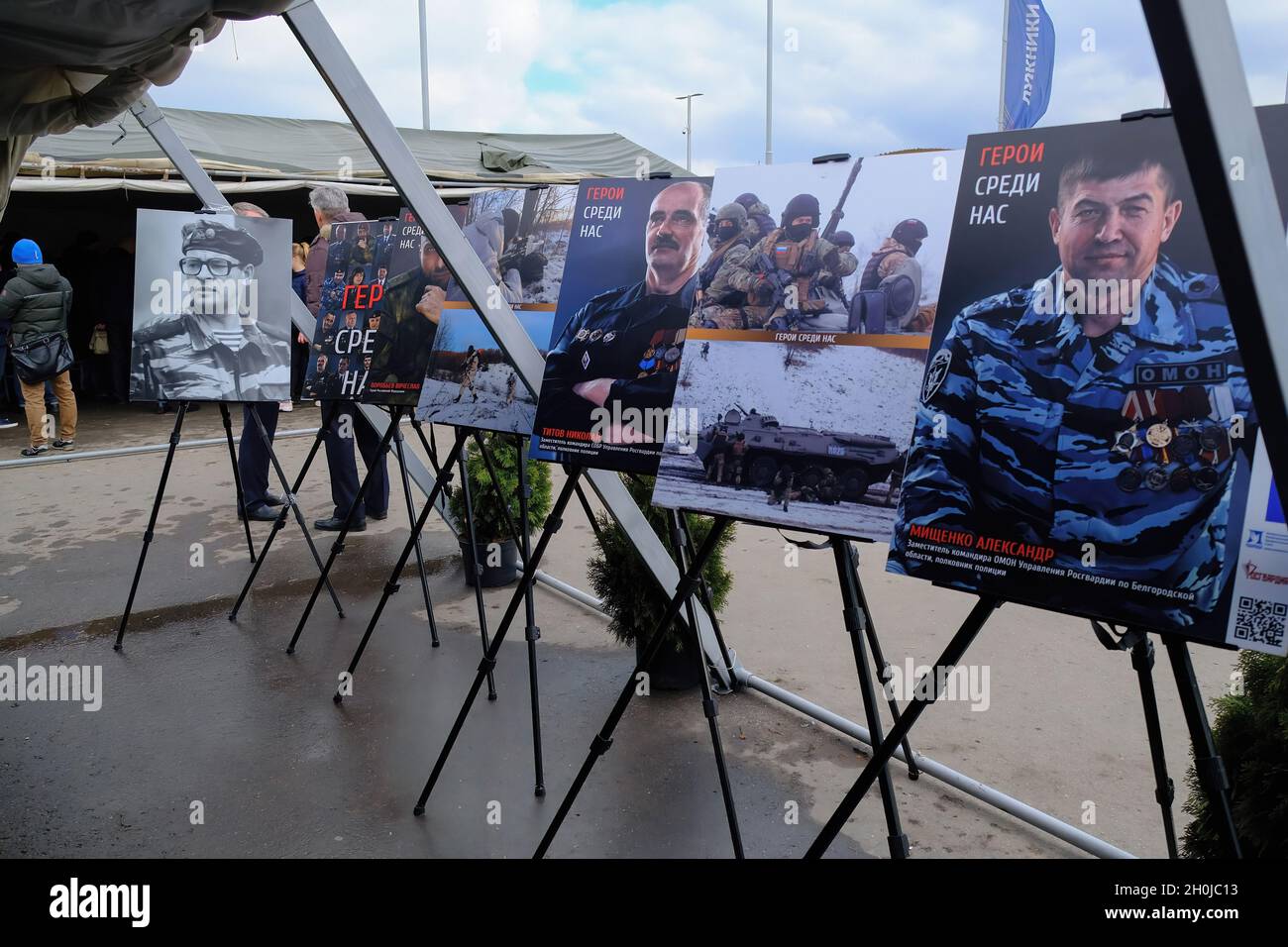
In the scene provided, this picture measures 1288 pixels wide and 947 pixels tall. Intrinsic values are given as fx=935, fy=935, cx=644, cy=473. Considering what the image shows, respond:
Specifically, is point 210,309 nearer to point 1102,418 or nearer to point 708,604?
point 708,604

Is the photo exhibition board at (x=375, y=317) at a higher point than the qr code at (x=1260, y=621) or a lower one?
higher

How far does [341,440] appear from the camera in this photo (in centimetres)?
637

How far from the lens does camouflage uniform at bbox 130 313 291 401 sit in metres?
4.32

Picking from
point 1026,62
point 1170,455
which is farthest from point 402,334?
point 1026,62

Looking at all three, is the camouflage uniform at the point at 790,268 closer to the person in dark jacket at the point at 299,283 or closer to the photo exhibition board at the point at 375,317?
the photo exhibition board at the point at 375,317

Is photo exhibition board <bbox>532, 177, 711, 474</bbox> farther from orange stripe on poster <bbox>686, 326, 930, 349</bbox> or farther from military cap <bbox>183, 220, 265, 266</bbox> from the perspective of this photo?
military cap <bbox>183, 220, 265, 266</bbox>

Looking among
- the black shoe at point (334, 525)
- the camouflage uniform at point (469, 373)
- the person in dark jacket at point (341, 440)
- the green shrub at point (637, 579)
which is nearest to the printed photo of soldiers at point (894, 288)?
the green shrub at point (637, 579)

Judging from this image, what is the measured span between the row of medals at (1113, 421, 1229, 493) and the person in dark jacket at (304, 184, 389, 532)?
4.57 meters

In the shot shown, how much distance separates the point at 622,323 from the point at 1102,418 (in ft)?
4.64

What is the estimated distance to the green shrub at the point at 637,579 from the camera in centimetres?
370

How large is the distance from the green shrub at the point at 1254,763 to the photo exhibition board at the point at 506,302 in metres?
2.12

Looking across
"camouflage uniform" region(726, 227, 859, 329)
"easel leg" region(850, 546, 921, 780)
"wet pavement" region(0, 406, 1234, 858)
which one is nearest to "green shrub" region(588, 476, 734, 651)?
"wet pavement" region(0, 406, 1234, 858)

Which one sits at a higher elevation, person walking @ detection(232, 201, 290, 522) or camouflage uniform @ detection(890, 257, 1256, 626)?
camouflage uniform @ detection(890, 257, 1256, 626)
